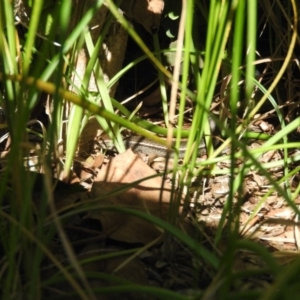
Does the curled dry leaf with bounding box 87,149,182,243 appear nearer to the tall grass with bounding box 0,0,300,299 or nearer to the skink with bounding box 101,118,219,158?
the tall grass with bounding box 0,0,300,299

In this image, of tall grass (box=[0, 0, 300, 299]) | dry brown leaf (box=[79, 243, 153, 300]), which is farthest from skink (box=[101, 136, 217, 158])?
dry brown leaf (box=[79, 243, 153, 300])

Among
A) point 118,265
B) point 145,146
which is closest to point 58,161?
point 118,265

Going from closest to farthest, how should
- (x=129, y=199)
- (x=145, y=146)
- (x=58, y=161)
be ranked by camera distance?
(x=58, y=161) → (x=129, y=199) → (x=145, y=146)

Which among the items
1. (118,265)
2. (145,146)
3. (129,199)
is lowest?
(118,265)

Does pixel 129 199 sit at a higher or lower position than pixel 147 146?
lower

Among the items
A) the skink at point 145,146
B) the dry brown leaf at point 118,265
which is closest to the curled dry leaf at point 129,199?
the dry brown leaf at point 118,265

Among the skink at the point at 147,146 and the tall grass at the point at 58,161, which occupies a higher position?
the skink at the point at 147,146

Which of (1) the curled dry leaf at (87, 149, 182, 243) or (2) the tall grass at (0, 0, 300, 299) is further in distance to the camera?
(1) the curled dry leaf at (87, 149, 182, 243)

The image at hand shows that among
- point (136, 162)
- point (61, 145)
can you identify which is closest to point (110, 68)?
point (61, 145)

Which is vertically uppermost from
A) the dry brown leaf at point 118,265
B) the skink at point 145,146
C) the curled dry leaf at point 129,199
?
the skink at point 145,146

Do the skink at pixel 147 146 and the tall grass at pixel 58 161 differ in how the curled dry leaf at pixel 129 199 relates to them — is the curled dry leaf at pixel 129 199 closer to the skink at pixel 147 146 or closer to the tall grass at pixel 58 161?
the tall grass at pixel 58 161

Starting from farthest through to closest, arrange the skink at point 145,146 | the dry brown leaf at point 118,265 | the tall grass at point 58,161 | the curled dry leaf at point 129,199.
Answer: the skink at point 145,146 → the curled dry leaf at point 129,199 → the dry brown leaf at point 118,265 → the tall grass at point 58,161

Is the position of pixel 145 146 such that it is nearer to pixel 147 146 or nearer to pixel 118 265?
pixel 147 146
